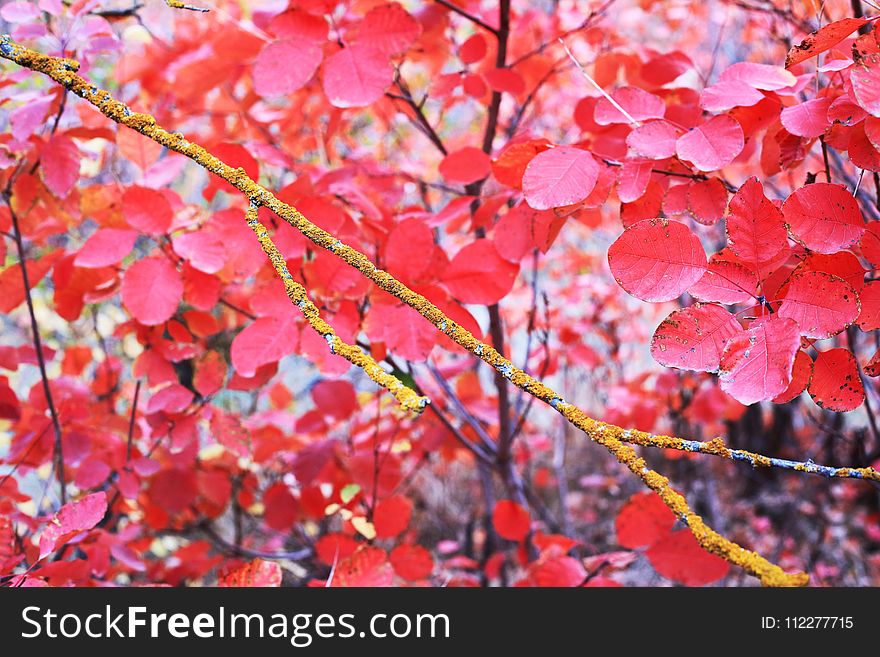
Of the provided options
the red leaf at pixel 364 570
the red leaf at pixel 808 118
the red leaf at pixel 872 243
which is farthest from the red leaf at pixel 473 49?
the red leaf at pixel 364 570

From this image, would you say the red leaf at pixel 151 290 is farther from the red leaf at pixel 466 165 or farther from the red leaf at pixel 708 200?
the red leaf at pixel 708 200

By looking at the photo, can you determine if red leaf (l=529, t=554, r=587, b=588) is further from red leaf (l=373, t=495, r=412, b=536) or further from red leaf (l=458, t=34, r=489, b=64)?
red leaf (l=458, t=34, r=489, b=64)

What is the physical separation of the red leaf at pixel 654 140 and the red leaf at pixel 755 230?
11 cm

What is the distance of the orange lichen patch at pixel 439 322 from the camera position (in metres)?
0.47

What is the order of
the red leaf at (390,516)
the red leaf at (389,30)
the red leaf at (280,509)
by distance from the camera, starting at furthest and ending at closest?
the red leaf at (280,509) < the red leaf at (390,516) < the red leaf at (389,30)

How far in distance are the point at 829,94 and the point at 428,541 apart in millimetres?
2566

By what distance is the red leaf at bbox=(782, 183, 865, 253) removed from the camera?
24.0 inches

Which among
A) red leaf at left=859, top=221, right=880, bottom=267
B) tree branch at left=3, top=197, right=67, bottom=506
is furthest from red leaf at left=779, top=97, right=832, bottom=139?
tree branch at left=3, top=197, right=67, bottom=506

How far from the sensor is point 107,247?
94cm

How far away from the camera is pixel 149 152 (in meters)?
1.04

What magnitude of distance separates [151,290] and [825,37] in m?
0.86

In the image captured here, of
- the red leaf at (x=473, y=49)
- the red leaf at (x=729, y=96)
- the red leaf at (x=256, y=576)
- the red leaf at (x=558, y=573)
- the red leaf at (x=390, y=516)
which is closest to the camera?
the red leaf at (x=729, y=96)
